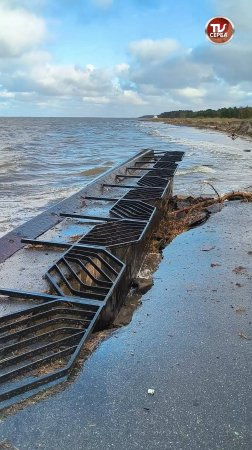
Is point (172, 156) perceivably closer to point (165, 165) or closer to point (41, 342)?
point (165, 165)

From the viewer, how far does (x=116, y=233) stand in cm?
600

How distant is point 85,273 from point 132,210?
297 centimetres

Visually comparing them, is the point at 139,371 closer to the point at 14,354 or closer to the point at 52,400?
the point at 52,400

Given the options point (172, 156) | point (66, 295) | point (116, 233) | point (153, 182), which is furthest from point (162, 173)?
point (66, 295)

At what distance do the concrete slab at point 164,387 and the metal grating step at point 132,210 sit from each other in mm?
2312

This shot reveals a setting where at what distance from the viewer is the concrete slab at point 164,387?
2.53 metres

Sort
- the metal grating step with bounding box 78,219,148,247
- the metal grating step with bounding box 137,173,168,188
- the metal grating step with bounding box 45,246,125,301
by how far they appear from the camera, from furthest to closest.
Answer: the metal grating step with bounding box 137,173,168,188
the metal grating step with bounding box 78,219,148,247
the metal grating step with bounding box 45,246,125,301

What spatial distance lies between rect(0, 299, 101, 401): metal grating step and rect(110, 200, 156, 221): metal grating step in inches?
135

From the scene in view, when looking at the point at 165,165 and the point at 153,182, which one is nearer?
the point at 153,182

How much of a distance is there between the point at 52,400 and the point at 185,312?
1836 millimetres

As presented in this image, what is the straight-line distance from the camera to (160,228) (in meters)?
7.98

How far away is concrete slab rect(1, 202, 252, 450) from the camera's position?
2.53m

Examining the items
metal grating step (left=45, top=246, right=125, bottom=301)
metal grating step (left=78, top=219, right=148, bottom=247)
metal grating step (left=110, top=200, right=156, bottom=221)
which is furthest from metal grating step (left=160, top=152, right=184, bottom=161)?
metal grating step (left=45, top=246, right=125, bottom=301)

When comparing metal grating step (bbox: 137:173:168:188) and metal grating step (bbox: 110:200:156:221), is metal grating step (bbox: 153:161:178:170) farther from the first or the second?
metal grating step (bbox: 110:200:156:221)
